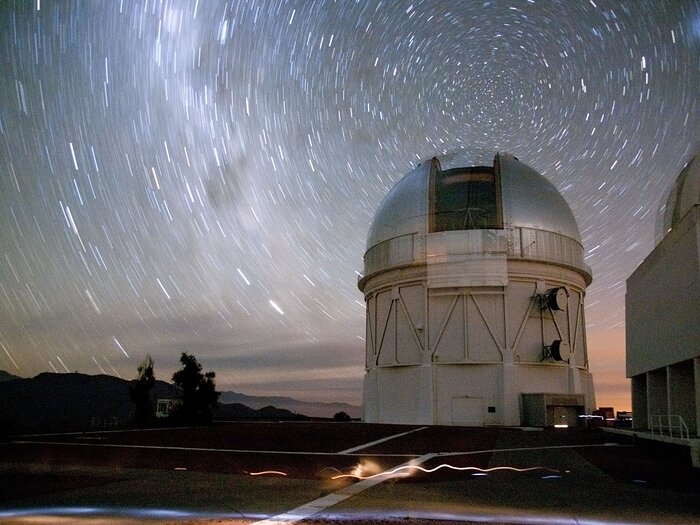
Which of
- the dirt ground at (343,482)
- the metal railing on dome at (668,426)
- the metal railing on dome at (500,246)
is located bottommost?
the dirt ground at (343,482)

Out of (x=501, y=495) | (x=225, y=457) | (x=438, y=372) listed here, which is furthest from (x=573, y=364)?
(x=501, y=495)

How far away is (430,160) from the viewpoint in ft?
108

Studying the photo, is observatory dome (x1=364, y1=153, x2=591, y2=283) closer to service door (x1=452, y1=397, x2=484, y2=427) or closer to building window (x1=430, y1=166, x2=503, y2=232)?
building window (x1=430, y1=166, x2=503, y2=232)

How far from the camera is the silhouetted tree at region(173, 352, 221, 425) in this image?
31.2 m

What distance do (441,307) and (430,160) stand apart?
8.27m

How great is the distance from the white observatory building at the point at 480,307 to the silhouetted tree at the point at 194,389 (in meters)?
7.90

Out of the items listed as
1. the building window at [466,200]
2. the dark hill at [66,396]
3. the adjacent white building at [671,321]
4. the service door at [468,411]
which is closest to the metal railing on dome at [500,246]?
the building window at [466,200]

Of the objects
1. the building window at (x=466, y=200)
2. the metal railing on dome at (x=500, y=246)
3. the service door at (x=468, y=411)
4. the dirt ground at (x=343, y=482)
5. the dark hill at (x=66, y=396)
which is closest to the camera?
the dirt ground at (x=343, y=482)

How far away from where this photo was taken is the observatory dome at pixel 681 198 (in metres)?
17.4

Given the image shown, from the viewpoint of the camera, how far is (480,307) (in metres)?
28.8

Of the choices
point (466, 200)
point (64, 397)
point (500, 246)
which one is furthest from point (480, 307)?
point (64, 397)

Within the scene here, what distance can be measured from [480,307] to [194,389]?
14.9m

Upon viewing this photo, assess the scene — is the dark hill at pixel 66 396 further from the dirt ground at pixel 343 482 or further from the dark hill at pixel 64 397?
the dirt ground at pixel 343 482

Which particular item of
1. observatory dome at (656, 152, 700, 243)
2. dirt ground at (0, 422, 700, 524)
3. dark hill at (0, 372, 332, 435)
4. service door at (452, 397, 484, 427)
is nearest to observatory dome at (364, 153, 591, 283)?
service door at (452, 397, 484, 427)
